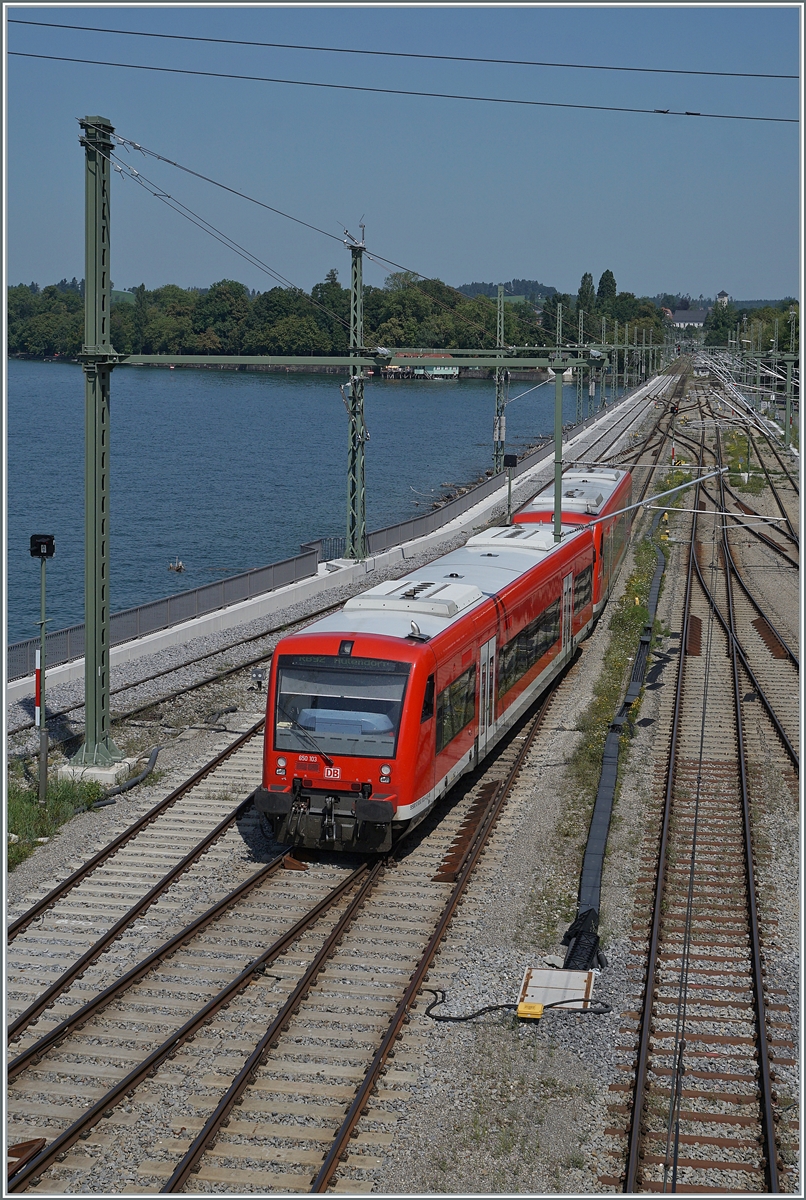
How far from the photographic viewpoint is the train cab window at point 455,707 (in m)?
14.1

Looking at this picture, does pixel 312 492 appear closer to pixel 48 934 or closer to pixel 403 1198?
pixel 48 934

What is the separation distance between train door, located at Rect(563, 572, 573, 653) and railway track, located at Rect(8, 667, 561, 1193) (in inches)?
335

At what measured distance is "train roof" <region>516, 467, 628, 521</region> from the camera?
26672 mm

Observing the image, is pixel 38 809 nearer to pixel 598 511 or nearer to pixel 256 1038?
pixel 256 1038

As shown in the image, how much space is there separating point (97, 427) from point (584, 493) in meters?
14.3

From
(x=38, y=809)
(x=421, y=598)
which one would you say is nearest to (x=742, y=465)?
(x=421, y=598)

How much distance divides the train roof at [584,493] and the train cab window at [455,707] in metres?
10.9

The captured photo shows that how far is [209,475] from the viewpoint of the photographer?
82.2m

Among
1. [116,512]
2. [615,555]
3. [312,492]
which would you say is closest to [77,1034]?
[615,555]

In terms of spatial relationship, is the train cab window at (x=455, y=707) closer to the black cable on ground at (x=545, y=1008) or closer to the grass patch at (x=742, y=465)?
the black cable on ground at (x=545, y=1008)

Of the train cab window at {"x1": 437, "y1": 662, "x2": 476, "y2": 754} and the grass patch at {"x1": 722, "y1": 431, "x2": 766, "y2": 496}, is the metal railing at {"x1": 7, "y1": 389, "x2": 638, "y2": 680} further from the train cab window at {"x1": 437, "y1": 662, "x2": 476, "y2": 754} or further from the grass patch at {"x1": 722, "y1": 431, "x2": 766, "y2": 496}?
the grass patch at {"x1": 722, "y1": 431, "x2": 766, "y2": 496}

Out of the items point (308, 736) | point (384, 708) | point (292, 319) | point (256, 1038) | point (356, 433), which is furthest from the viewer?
point (292, 319)

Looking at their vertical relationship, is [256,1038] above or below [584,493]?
below

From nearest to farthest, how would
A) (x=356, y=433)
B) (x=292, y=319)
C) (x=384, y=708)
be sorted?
(x=384, y=708), (x=356, y=433), (x=292, y=319)
